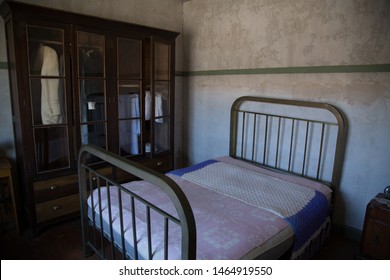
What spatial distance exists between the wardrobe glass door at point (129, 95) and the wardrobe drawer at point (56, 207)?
2.03ft

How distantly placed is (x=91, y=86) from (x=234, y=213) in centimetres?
166

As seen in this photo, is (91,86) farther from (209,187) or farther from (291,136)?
(291,136)

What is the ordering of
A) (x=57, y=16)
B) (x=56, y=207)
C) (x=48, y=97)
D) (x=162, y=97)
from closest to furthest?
(x=57, y=16)
(x=48, y=97)
(x=56, y=207)
(x=162, y=97)

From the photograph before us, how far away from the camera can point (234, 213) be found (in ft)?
5.46

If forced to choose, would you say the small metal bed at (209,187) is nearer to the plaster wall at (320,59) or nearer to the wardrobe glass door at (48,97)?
the plaster wall at (320,59)

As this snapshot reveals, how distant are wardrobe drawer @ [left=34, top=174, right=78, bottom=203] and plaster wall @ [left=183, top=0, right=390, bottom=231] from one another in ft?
5.49

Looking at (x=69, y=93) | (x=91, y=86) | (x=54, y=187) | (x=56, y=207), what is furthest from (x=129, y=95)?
(x=56, y=207)

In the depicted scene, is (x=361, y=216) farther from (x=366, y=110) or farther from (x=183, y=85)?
(x=183, y=85)

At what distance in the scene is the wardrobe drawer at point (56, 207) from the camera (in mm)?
2199

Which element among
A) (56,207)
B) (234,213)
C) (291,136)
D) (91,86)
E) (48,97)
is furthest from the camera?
(291,136)

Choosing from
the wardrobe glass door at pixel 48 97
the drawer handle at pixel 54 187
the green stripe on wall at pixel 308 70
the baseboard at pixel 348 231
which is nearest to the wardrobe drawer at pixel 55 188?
the drawer handle at pixel 54 187

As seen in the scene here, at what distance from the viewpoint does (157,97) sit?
2867mm

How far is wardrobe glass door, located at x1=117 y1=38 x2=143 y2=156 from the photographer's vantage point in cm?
253

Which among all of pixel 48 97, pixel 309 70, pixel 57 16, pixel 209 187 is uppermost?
pixel 57 16
